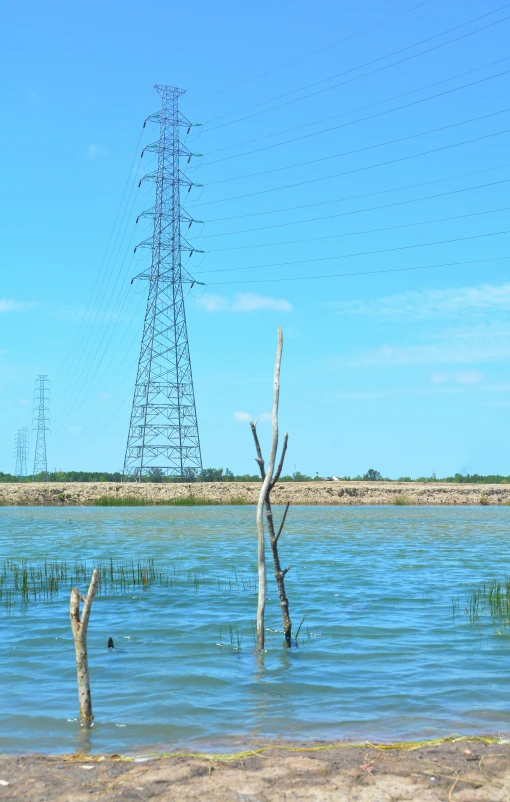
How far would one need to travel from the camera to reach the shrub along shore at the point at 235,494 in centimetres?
5097

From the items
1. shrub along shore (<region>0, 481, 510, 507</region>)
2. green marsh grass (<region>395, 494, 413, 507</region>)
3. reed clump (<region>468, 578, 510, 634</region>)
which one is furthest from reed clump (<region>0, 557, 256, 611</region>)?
green marsh grass (<region>395, 494, 413, 507</region>)

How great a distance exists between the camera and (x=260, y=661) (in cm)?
1111

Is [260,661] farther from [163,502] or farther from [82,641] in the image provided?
[163,502]

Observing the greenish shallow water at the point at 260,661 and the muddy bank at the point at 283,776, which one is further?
the greenish shallow water at the point at 260,661

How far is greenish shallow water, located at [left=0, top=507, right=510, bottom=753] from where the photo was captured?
832 cm

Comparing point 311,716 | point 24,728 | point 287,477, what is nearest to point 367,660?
point 311,716

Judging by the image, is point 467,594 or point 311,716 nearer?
point 311,716

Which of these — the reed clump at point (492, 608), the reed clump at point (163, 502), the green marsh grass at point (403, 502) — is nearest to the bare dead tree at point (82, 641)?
the reed clump at point (492, 608)

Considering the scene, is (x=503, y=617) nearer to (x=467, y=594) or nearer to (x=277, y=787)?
(x=467, y=594)

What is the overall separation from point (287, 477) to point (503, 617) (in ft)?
163

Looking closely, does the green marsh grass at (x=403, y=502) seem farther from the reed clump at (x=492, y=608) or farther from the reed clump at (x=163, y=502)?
the reed clump at (x=492, y=608)

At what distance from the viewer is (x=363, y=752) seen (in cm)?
711

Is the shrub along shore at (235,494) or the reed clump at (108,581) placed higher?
the shrub along shore at (235,494)

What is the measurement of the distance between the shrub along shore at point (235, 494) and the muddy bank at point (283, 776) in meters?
43.3
